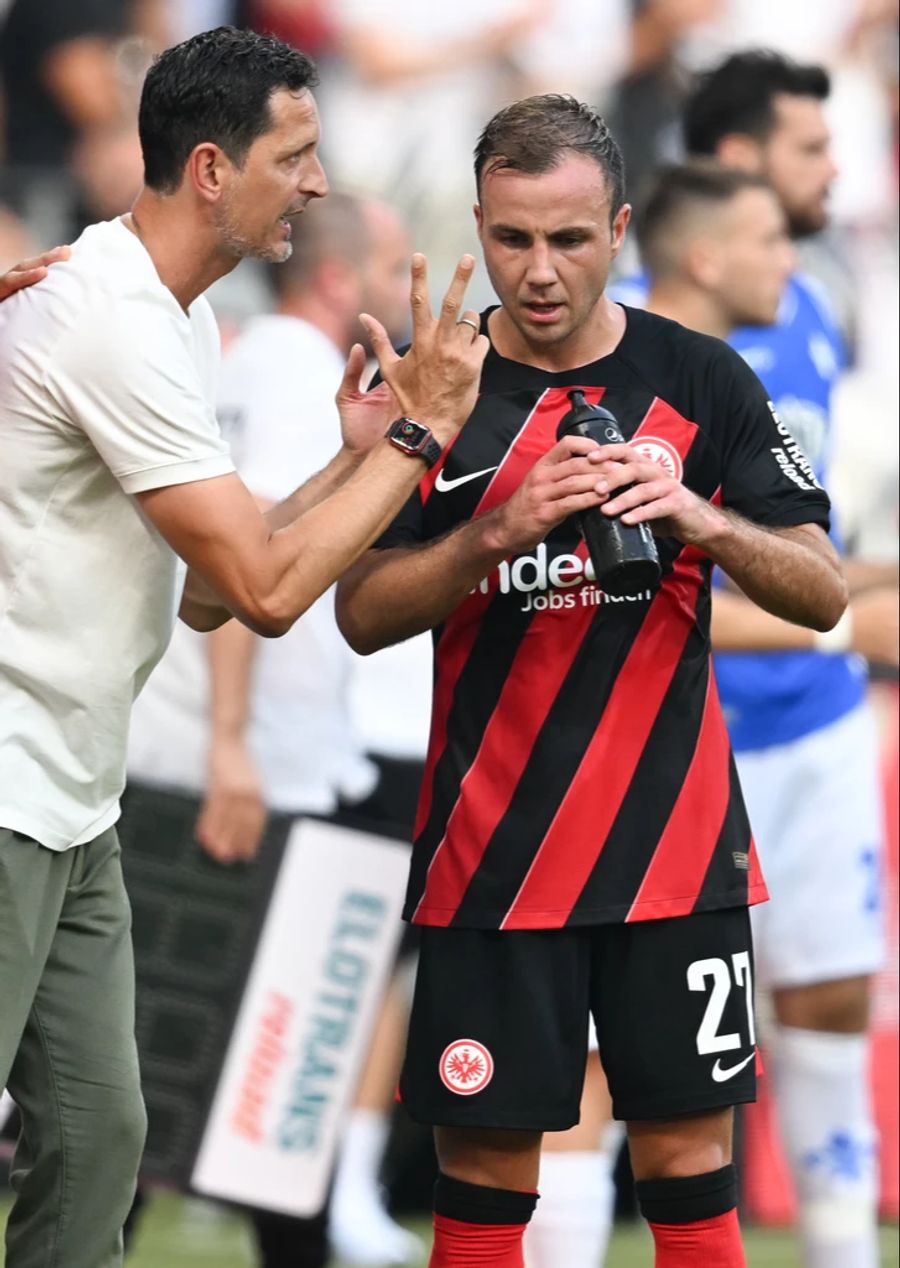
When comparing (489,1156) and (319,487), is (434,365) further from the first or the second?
(489,1156)

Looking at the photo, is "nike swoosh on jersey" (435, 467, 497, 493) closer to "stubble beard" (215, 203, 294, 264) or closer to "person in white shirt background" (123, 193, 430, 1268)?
"stubble beard" (215, 203, 294, 264)

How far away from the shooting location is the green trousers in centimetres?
291

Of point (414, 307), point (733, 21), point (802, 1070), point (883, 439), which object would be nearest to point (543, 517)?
point (414, 307)

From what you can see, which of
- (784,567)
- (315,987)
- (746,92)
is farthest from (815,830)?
(746,92)

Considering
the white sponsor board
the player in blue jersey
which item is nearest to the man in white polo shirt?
the player in blue jersey

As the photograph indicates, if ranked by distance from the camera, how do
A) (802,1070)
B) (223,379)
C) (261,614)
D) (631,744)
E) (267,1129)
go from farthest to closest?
(223,379) < (267,1129) < (802,1070) < (631,744) < (261,614)

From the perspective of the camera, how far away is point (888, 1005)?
220 inches

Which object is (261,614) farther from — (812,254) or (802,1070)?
(812,254)

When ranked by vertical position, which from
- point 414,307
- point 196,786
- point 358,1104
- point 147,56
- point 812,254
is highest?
point 147,56

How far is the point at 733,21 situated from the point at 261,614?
11.4 feet

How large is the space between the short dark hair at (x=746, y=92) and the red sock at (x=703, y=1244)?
2.88m

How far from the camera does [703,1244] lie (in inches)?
117

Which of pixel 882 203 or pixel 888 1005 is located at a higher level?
pixel 882 203

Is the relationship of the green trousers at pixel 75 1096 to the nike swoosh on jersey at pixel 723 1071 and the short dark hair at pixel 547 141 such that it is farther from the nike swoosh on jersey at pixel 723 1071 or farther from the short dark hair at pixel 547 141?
the short dark hair at pixel 547 141
